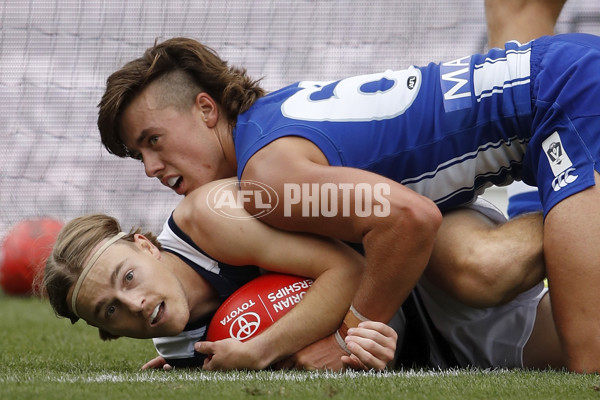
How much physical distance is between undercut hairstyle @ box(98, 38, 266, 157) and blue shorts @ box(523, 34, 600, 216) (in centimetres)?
111

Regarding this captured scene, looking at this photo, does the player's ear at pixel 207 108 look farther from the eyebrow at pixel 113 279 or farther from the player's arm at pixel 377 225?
the eyebrow at pixel 113 279

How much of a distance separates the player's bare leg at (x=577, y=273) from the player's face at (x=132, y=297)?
1.25 meters

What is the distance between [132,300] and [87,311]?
204 mm

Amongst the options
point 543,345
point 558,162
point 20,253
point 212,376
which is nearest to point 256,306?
point 212,376

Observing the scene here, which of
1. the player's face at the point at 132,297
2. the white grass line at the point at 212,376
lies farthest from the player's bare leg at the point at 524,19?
the player's face at the point at 132,297

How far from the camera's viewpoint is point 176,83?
360cm

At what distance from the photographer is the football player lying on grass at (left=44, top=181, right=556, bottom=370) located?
117 inches

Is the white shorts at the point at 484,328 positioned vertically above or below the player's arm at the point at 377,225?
Result: below

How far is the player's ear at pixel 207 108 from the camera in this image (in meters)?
3.56

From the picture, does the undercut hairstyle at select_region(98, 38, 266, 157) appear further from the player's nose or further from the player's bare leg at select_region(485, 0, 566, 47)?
the player's bare leg at select_region(485, 0, 566, 47)

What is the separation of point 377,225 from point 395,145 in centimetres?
41

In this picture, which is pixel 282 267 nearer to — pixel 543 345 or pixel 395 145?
pixel 395 145

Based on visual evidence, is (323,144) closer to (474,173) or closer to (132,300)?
(474,173)

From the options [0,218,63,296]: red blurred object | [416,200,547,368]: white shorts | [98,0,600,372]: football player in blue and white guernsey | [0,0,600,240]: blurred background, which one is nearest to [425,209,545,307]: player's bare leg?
[98,0,600,372]: football player in blue and white guernsey
